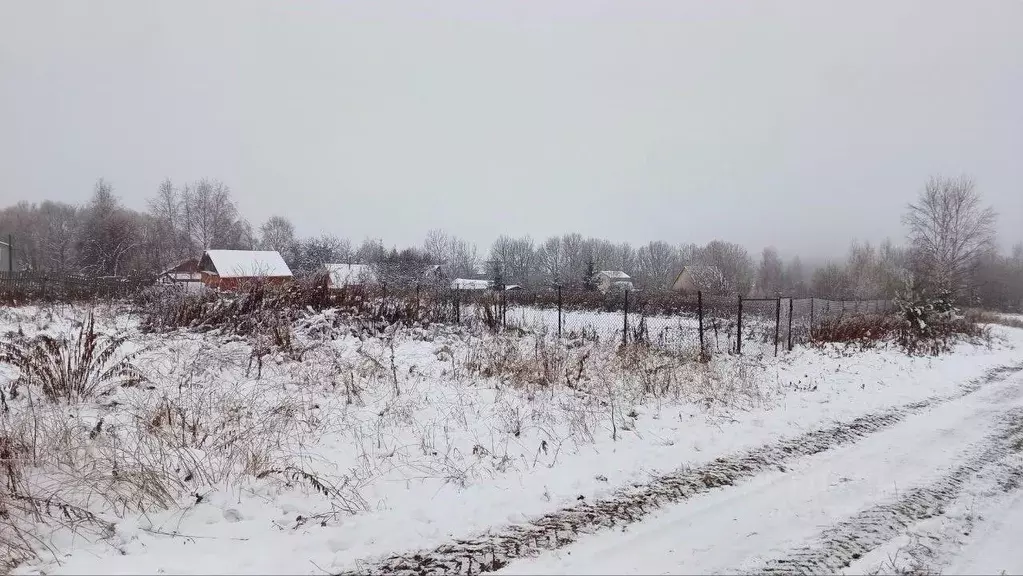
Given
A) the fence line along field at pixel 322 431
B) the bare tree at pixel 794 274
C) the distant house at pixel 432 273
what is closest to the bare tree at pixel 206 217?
the distant house at pixel 432 273

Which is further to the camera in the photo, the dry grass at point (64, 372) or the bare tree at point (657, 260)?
the bare tree at point (657, 260)

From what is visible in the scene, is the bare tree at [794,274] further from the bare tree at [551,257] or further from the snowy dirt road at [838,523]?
the snowy dirt road at [838,523]

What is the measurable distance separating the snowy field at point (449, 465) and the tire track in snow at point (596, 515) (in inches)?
2.8

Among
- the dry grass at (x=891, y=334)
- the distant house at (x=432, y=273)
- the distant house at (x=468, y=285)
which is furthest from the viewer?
the distant house at (x=432, y=273)

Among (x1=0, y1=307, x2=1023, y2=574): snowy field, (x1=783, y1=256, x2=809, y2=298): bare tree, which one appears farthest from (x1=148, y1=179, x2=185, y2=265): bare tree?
(x1=783, y1=256, x2=809, y2=298): bare tree

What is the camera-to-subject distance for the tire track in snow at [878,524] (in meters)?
2.72

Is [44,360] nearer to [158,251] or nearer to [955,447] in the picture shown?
[955,447]

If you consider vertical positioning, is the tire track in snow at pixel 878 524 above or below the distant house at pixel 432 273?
below

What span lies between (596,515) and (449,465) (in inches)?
53.5

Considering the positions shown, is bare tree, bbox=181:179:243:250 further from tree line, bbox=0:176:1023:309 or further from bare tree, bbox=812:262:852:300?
bare tree, bbox=812:262:852:300

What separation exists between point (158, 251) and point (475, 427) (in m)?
54.9

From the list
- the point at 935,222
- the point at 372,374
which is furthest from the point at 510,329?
the point at 935,222

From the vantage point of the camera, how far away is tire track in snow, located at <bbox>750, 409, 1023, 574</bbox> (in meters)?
2.72

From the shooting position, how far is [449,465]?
4043mm
